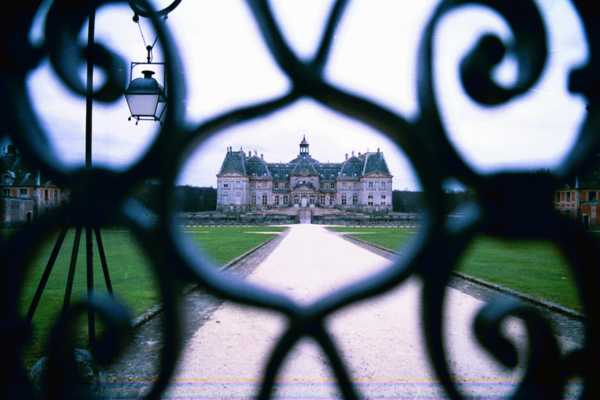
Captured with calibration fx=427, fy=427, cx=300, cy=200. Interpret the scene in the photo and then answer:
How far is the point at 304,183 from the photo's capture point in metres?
80.9

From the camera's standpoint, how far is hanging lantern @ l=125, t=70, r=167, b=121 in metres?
3.87

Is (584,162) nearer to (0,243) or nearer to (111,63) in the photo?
(111,63)

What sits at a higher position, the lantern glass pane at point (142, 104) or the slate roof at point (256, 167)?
the slate roof at point (256, 167)

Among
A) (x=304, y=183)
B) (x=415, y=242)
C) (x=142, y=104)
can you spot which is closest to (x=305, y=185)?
(x=304, y=183)

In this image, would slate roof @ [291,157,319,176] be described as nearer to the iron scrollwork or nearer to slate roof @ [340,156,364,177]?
slate roof @ [340,156,364,177]

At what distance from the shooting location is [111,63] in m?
1.16

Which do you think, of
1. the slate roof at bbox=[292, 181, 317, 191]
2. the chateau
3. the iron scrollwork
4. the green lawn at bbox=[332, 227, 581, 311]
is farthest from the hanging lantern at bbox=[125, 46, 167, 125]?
the slate roof at bbox=[292, 181, 317, 191]

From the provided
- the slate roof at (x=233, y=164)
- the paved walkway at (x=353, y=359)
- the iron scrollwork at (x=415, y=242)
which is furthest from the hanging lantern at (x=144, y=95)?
the slate roof at (x=233, y=164)

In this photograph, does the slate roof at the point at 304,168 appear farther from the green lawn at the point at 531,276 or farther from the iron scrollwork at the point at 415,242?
the iron scrollwork at the point at 415,242

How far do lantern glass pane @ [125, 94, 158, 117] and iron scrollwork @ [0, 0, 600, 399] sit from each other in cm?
300

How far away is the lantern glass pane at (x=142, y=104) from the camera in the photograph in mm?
3955

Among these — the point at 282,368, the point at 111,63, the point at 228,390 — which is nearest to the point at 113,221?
the point at 111,63

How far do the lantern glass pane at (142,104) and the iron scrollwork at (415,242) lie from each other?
9.85 ft

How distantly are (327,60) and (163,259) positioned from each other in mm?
642
